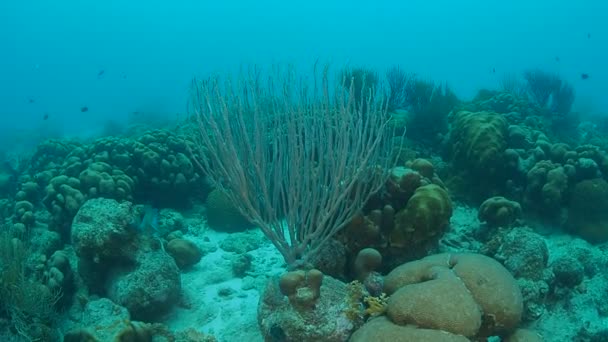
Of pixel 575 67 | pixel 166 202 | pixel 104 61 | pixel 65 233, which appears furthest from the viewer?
pixel 104 61

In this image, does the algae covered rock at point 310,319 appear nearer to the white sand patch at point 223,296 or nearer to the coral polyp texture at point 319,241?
the coral polyp texture at point 319,241

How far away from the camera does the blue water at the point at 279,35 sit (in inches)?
4336

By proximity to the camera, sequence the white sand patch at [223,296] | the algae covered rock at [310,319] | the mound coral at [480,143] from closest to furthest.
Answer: the algae covered rock at [310,319]
the white sand patch at [223,296]
the mound coral at [480,143]

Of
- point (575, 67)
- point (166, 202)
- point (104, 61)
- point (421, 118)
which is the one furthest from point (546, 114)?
point (104, 61)

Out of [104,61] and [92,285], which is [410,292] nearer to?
[92,285]

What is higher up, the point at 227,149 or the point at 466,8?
the point at 466,8

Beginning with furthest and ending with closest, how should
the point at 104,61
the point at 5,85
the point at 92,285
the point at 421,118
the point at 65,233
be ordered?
the point at 104,61, the point at 5,85, the point at 421,118, the point at 65,233, the point at 92,285

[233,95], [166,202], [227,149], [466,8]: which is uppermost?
[466,8]

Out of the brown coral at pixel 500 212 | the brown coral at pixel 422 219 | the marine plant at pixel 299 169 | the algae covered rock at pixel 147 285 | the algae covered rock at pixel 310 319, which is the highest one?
the marine plant at pixel 299 169

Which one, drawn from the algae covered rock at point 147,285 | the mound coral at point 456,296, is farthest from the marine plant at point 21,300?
the mound coral at point 456,296

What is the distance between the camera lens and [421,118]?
416 inches

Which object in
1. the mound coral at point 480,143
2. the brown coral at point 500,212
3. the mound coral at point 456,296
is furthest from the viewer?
the mound coral at point 480,143

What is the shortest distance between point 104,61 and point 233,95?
13774cm

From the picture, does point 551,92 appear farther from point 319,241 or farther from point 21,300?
point 21,300
